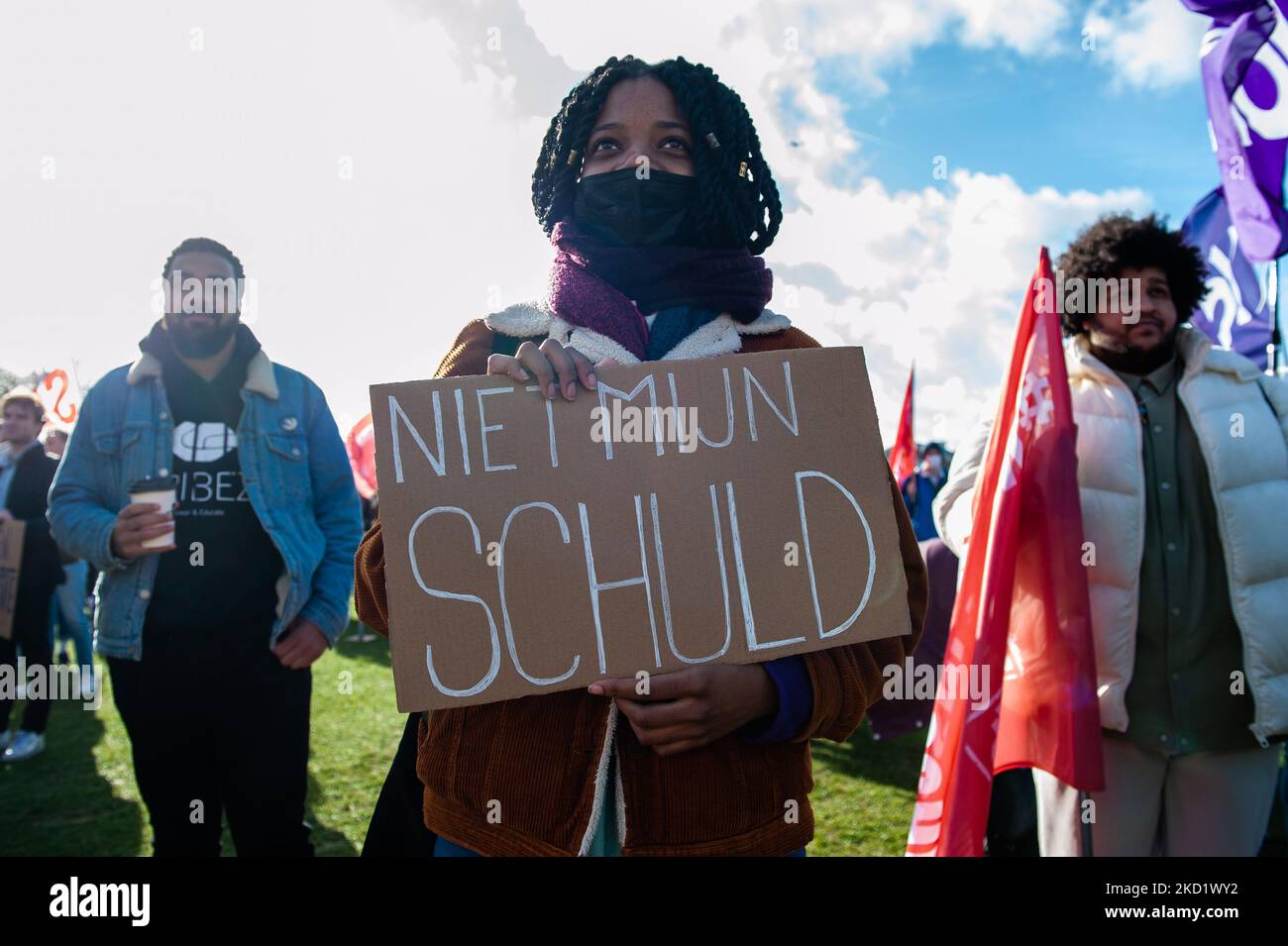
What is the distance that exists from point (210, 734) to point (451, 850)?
1628mm

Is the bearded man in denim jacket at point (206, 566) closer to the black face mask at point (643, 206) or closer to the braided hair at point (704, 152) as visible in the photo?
the braided hair at point (704, 152)

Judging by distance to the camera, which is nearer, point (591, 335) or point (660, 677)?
point (660, 677)

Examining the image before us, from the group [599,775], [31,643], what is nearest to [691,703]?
[599,775]

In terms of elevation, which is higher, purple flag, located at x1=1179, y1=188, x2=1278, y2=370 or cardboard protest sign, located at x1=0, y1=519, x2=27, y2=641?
purple flag, located at x1=1179, y1=188, x2=1278, y2=370

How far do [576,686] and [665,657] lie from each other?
17 cm

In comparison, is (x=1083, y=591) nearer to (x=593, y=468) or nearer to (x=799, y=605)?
(x=799, y=605)

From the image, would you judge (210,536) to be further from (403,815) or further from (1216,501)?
(1216,501)

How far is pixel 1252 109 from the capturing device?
4.79 metres

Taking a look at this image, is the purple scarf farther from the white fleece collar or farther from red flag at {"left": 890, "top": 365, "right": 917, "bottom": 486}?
red flag at {"left": 890, "top": 365, "right": 917, "bottom": 486}

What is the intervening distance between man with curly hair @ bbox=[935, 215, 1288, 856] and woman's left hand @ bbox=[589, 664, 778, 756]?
66.0 inches

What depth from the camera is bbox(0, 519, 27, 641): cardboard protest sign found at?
481 cm

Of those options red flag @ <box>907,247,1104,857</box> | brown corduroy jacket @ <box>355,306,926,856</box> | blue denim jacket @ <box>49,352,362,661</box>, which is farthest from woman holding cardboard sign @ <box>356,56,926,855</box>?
blue denim jacket @ <box>49,352,362,661</box>

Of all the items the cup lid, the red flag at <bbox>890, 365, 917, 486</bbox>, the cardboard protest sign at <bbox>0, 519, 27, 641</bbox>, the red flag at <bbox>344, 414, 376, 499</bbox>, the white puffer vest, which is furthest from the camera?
the red flag at <bbox>890, 365, 917, 486</bbox>
